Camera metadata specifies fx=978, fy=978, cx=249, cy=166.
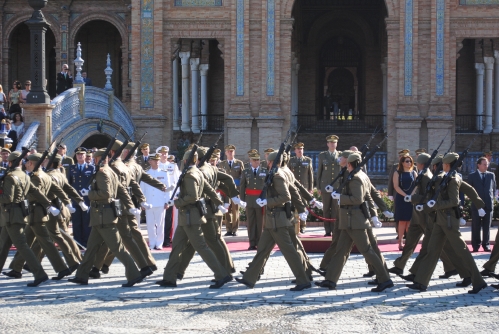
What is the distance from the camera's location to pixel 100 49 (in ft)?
128

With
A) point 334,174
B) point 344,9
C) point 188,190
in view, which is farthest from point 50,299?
point 344,9

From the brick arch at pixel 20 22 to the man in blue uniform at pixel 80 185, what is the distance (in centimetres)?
2014

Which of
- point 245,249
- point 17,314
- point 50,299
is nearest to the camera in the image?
point 17,314

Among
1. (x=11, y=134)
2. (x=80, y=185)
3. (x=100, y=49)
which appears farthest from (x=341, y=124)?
(x=80, y=185)

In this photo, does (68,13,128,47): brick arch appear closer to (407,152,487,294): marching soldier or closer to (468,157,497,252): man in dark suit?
(468,157,497,252): man in dark suit

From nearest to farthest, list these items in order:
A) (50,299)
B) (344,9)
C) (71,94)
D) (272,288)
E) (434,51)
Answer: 1. (50,299)
2. (272,288)
3. (71,94)
4. (434,51)
5. (344,9)

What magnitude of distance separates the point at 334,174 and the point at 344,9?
20009 millimetres

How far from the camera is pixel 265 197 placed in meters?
13.6

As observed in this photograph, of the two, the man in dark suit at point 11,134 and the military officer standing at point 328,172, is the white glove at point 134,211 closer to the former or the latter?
the military officer standing at point 328,172

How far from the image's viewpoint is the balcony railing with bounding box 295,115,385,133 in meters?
34.9

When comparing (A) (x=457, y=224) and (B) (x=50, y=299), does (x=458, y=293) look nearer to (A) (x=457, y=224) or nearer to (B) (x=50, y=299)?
(A) (x=457, y=224)

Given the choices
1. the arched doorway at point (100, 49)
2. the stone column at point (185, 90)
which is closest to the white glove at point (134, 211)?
the stone column at point (185, 90)

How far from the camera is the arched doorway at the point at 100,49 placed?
3866 cm

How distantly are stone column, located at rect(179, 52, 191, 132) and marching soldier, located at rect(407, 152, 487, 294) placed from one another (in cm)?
2285
